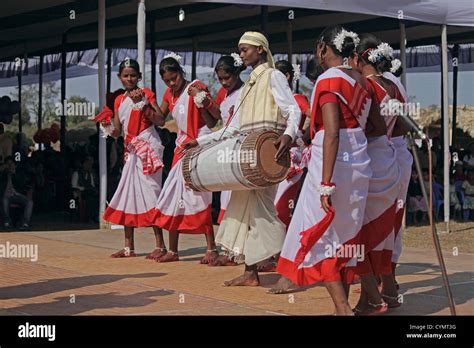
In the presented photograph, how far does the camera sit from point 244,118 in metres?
8.56

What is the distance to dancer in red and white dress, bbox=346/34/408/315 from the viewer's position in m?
7.05

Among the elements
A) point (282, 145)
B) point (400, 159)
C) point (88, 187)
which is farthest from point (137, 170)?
point (88, 187)

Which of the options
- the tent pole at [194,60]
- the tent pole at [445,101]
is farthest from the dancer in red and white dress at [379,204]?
the tent pole at [194,60]

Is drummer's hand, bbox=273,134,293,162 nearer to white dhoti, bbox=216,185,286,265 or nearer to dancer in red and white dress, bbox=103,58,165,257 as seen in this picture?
white dhoti, bbox=216,185,286,265

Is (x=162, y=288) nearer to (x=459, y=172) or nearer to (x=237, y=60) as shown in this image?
(x=237, y=60)

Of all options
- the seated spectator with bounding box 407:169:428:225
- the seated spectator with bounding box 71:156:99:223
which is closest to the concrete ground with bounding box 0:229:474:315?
the seated spectator with bounding box 71:156:99:223

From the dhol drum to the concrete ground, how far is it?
36.0 inches

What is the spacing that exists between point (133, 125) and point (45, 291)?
8.76 ft

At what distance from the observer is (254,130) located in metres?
8.38

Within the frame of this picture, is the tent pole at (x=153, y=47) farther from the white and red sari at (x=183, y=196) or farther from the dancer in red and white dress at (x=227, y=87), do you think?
the dancer in red and white dress at (x=227, y=87)

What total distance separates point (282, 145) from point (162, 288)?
1626 millimetres

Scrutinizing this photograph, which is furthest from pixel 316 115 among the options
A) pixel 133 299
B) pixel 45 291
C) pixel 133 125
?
pixel 133 125

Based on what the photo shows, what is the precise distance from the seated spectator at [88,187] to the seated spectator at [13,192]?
1007 mm
